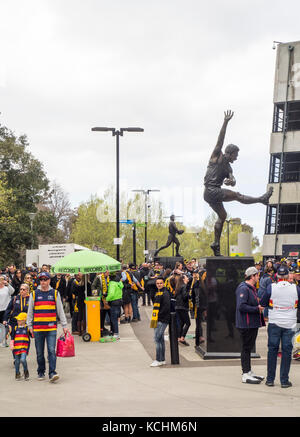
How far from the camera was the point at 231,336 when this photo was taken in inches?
479

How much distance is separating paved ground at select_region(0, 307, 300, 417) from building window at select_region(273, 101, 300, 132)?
39.1m

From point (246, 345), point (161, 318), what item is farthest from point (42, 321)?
point (246, 345)

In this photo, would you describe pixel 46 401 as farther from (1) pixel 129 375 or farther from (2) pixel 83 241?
(2) pixel 83 241

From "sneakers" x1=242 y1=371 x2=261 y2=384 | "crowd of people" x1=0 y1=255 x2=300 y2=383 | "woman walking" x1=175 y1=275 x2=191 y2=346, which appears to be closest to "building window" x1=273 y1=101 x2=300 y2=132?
"crowd of people" x1=0 y1=255 x2=300 y2=383

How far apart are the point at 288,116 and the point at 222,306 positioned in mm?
39413

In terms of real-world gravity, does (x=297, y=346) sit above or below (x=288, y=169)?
below

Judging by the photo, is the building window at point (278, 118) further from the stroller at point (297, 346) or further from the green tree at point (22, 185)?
the stroller at point (297, 346)

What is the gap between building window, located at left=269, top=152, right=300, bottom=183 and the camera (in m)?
49.2

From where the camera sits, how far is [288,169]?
49469 mm

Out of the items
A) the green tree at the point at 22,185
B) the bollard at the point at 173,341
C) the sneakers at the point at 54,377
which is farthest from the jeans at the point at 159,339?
the green tree at the point at 22,185

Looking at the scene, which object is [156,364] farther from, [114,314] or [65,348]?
[114,314]

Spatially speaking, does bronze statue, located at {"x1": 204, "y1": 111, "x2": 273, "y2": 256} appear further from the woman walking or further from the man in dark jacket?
the man in dark jacket

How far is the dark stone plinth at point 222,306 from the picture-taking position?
12.2m
